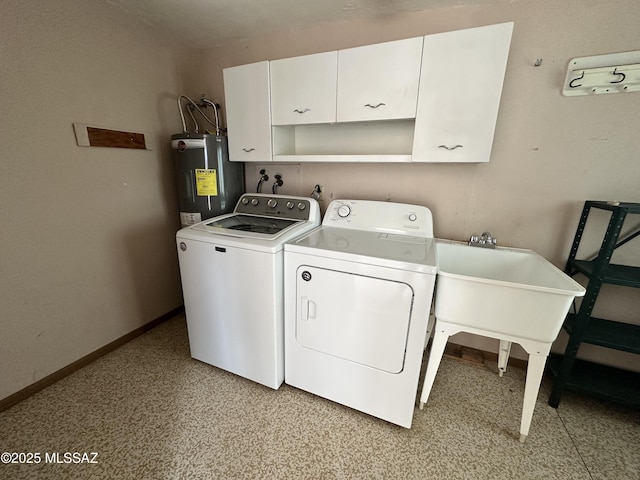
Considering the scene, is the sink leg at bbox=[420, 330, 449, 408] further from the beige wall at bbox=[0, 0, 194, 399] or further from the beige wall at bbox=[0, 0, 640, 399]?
the beige wall at bbox=[0, 0, 194, 399]

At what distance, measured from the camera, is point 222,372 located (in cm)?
176

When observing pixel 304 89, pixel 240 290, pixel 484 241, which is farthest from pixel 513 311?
pixel 304 89

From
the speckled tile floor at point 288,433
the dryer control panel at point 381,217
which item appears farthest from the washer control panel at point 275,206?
the speckled tile floor at point 288,433

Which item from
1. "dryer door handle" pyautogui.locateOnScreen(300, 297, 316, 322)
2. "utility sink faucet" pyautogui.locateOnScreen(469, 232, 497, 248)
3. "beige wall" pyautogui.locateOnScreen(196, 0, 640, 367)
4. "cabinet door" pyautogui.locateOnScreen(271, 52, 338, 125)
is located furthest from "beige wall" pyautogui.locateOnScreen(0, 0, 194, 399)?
"utility sink faucet" pyautogui.locateOnScreen(469, 232, 497, 248)

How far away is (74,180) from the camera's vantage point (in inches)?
62.5

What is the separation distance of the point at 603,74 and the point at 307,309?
198 cm

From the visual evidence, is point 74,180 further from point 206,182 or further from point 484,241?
point 484,241

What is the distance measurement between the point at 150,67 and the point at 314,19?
128 centimetres

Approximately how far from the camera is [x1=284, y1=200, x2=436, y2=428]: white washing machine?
1.20 m

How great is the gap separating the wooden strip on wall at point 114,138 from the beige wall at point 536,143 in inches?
54.1

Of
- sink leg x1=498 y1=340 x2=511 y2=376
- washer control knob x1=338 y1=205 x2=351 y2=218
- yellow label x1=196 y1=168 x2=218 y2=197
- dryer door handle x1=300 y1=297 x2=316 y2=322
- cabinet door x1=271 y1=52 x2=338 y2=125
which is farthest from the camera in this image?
yellow label x1=196 y1=168 x2=218 y2=197

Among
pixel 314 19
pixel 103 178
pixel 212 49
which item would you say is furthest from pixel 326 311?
pixel 212 49

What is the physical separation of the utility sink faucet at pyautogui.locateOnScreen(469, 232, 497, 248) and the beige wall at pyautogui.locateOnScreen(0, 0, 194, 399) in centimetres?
240

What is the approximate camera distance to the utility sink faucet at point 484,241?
5.32 feet
